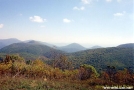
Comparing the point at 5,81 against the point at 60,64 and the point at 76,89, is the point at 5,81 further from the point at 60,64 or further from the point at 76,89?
the point at 60,64

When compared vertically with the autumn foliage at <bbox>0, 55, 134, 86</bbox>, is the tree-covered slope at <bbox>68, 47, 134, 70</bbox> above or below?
below

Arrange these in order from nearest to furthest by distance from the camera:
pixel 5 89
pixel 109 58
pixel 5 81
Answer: pixel 5 89 < pixel 5 81 < pixel 109 58

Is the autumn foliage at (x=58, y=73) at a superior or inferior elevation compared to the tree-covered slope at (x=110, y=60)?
superior

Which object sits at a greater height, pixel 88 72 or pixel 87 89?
pixel 87 89

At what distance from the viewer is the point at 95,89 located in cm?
946

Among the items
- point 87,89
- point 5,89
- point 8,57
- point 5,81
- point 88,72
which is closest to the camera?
point 5,89

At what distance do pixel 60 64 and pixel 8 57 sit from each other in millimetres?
17319

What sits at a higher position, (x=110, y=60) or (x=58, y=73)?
(x=58, y=73)

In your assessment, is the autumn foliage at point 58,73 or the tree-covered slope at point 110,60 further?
the tree-covered slope at point 110,60

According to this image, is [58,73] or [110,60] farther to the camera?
[110,60]

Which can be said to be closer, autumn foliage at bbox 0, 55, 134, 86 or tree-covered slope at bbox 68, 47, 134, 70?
autumn foliage at bbox 0, 55, 134, 86

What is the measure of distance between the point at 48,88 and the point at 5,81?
3.22 m

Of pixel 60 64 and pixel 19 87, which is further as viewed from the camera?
pixel 60 64

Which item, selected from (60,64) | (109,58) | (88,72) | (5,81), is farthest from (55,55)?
(109,58)
